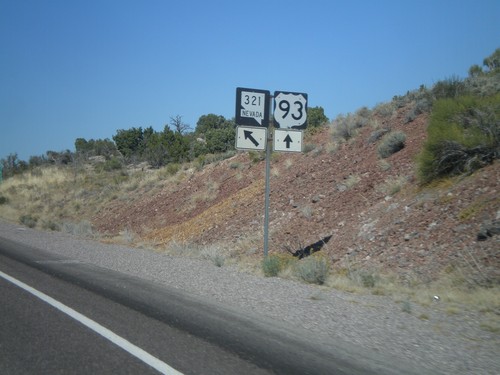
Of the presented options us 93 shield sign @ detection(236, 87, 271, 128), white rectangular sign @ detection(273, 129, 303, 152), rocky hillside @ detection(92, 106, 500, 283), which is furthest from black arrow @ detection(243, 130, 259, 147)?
rocky hillside @ detection(92, 106, 500, 283)

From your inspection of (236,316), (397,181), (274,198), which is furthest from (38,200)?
(236,316)

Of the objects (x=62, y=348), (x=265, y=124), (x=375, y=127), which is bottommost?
(x=62, y=348)

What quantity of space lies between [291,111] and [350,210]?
202 inches

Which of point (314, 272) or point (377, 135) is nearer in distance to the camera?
point (314, 272)

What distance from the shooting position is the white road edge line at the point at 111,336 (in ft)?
18.6

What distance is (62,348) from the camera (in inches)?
246

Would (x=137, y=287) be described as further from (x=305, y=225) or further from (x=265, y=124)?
(x=305, y=225)

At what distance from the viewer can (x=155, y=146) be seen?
5800cm

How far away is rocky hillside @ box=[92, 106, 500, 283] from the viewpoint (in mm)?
12180

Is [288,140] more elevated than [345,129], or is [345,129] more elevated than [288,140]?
[345,129]

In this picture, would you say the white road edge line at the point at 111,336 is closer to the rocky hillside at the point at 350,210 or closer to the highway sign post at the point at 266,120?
the highway sign post at the point at 266,120

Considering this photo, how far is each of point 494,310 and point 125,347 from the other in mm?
5761

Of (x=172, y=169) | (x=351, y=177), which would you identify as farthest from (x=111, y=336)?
(x=172, y=169)

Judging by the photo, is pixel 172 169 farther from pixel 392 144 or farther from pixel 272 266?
pixel 272 266
